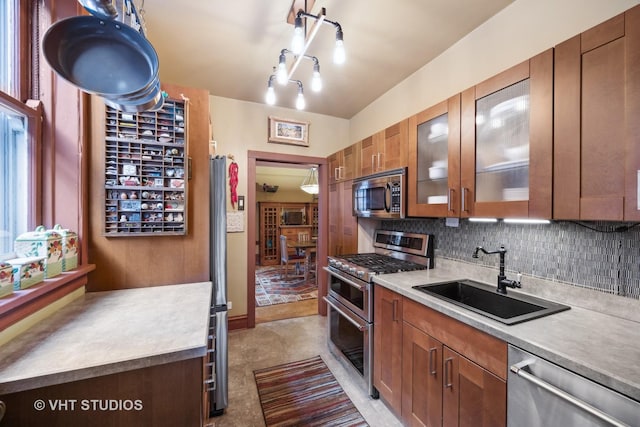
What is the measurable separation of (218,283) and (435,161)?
5.93 ft

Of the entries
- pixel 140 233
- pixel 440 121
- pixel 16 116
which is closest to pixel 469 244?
pixel 440 121

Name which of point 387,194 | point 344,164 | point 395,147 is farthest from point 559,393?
point 344,164

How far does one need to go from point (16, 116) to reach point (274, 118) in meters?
2.33

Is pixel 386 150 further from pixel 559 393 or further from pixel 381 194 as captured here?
pixel 559 393

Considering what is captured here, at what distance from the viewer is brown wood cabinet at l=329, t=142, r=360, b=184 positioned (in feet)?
9.09

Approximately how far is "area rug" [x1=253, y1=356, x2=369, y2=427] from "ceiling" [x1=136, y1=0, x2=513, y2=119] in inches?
109

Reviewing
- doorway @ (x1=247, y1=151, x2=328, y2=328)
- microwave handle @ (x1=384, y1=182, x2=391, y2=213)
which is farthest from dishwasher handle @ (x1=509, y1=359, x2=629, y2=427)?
doorway @ (x1=247, y1=151, x2=328, y2=328)

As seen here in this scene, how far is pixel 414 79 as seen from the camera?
2486 millimetres

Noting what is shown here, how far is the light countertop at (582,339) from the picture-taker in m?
0.80

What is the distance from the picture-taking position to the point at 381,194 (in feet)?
7.54

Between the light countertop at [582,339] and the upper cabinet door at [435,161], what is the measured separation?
693 mm

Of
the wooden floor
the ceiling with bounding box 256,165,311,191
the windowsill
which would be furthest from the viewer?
the ceiling with bounding box 256,165,311,191

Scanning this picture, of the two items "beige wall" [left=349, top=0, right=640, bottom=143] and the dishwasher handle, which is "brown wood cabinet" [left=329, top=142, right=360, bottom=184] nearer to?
"beige wall" [left=349, top=0, right=640, bottom=143]

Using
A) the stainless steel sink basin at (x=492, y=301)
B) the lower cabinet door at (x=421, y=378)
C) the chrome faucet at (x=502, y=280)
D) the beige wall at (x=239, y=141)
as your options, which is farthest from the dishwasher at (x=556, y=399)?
the beige wall at (x=239, y=141)
